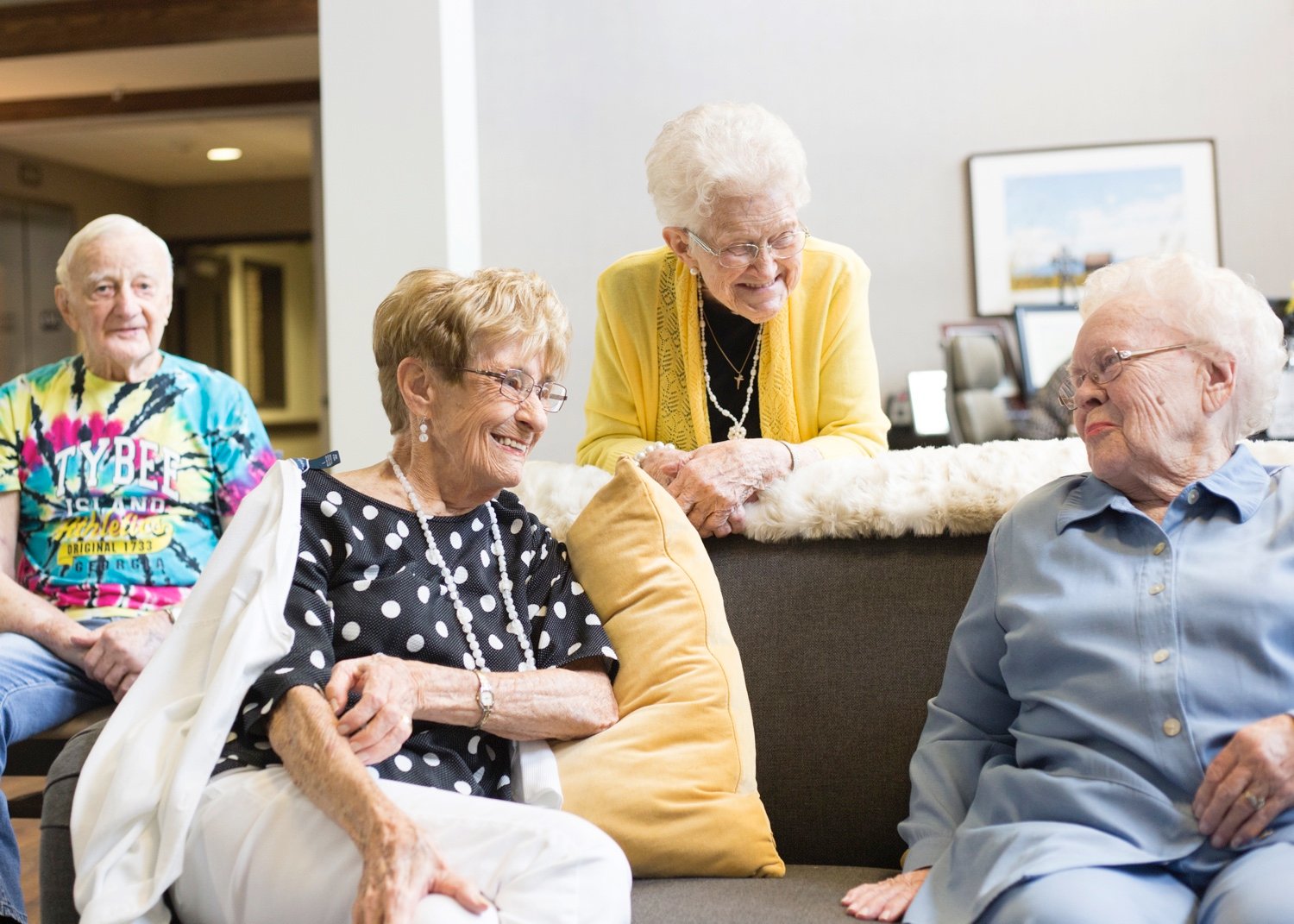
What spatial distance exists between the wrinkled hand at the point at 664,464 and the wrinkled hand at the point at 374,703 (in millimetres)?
595

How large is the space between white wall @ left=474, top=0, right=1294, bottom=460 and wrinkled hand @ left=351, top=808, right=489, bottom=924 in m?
3.72

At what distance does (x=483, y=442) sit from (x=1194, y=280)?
37.1 inches

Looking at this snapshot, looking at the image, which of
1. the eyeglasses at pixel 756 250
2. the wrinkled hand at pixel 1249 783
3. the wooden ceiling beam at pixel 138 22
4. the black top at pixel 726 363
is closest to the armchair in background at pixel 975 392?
the black top at pixel 726 363

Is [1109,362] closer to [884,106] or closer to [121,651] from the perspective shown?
[121,651]

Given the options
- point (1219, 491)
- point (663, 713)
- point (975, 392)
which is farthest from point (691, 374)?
point (975, 392)

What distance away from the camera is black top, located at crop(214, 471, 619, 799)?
1.48 meters

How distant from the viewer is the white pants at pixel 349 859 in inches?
51.9

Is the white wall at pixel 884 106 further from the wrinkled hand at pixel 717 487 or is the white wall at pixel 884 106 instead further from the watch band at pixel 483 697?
the watch band at pixel 483 697

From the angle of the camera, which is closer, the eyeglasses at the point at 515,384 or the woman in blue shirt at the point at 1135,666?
the woman in blue shirt at the point at 1135,666

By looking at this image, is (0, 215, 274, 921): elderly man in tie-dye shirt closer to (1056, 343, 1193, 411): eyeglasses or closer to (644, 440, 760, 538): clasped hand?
(644, 440, 760, 538): clasped hand

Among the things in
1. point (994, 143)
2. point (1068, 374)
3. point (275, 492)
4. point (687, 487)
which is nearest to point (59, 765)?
point (275, 492)

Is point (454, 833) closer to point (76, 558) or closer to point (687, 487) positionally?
point (687, 487)

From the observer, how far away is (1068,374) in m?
1.61

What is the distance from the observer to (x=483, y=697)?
1.51m
